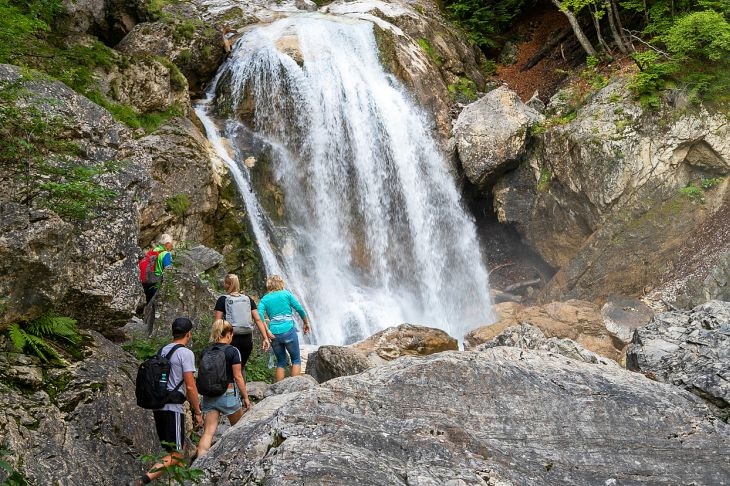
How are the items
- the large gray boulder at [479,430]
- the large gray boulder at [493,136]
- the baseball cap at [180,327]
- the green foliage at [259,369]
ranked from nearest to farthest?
the large gray boulder at [479,430] < the baseball cap at [180,327] < the green foliage at [259,369] < the large gray boulder at [493,136]

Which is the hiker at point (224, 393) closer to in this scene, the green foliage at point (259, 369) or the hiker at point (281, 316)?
the hiker at point (281, 316)

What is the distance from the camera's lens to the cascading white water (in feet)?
46.3

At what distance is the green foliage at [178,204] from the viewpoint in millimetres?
11016

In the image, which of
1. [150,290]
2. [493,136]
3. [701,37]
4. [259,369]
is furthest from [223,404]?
[701,37]

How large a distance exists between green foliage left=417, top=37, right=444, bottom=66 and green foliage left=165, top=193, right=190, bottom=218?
1068 centimetres

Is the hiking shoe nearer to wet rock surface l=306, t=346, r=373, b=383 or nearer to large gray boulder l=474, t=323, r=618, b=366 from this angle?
large gray boulder l=474, t=323, r=618, b=366

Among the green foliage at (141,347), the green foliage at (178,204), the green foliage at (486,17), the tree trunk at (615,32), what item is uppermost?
the green foliage at (486,17)

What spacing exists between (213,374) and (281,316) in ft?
8.09

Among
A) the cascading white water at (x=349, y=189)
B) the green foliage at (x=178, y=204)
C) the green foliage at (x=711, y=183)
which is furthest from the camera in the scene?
the cascading white water at (x=349, y=189)

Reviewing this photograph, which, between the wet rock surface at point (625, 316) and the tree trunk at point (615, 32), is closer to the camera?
the wet rock surface at point (625, 316)

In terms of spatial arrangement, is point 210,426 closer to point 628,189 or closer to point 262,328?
point 262,328

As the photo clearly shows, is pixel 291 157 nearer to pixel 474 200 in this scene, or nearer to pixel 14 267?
pixel 474 200

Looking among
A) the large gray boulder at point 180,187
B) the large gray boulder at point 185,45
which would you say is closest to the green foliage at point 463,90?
the large gray boulder at point 185,45

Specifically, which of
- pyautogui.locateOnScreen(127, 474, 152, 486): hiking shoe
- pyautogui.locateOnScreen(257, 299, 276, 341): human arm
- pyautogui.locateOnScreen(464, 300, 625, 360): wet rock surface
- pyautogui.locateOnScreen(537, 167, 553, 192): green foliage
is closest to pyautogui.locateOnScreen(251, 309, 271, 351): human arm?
pyautogui.locateOnScreen(257, 299, 276, 341): human arm
